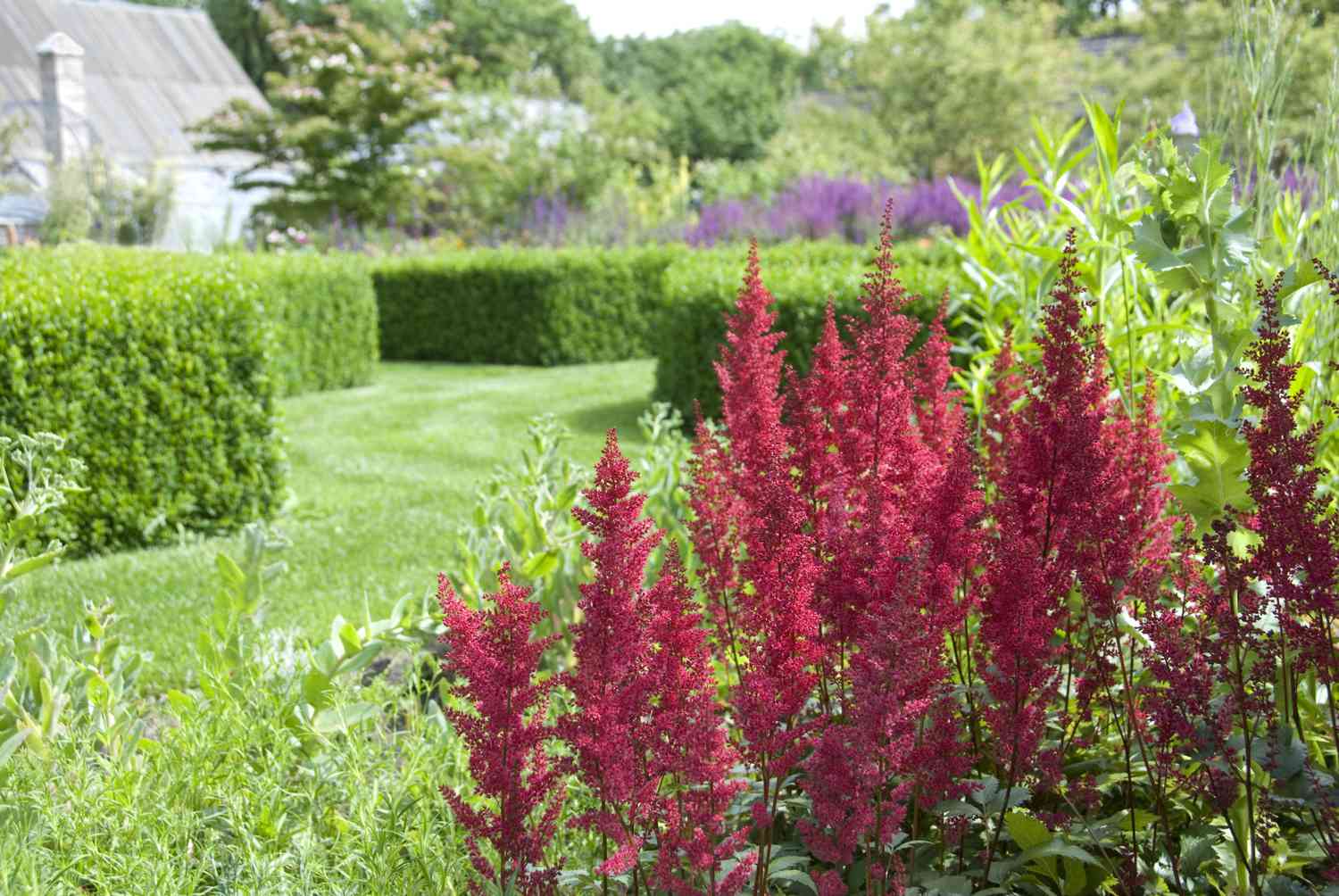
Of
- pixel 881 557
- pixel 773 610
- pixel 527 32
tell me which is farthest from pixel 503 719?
pixel 527 32

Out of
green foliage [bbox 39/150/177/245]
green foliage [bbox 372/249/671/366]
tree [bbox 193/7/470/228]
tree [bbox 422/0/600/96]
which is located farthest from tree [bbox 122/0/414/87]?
green foliage [bbox 372/249/671/366]

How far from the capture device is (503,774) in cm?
152

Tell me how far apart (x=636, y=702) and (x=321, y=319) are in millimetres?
10936

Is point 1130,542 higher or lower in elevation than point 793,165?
lower

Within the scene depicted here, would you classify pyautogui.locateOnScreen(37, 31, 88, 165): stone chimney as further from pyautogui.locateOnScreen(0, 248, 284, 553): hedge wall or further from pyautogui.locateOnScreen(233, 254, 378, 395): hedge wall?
pyautogui.locateOnScreen(0, 248, 284, 553): hedge wall

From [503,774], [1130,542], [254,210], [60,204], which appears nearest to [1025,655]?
[1130,542]

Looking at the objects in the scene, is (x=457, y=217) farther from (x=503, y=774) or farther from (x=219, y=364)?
(x=503, y=774)

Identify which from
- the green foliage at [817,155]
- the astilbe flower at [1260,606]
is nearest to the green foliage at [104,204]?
the green foliage at [817,155]

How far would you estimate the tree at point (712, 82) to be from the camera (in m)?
47.3

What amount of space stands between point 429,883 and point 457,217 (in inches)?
779

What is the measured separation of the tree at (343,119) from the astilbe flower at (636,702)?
2168 cm

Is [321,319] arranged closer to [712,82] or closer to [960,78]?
[960,78]

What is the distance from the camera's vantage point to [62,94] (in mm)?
23641

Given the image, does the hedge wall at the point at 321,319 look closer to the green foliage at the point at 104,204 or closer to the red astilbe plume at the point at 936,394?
the green foliage at the point at 104,204
